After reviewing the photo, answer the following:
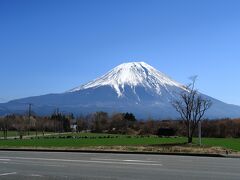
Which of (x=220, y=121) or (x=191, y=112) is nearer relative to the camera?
(x=191, y=112)

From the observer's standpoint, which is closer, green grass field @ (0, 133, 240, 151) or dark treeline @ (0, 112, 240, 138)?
green grass field @ (0, 133, 240, 151)

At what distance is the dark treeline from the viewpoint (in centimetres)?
6394

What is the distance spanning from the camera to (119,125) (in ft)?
287

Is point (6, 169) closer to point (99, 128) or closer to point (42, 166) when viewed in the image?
point (42, 166)

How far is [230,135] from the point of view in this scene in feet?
203

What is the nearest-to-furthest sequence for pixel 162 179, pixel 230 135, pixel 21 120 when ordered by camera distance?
pixel 162 179 → pixel 230 135 → pixel 21 120

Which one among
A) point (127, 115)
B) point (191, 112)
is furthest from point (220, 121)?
point (127, 115)

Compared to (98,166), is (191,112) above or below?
above

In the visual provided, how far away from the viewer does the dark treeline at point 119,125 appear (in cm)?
6394

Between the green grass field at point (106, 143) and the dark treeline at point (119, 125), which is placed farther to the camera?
the dark treeline at point (119, 125)

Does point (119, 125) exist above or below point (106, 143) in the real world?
above

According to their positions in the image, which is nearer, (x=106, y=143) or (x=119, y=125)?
(x=106, y=143)

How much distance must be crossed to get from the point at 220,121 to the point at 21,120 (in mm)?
52152

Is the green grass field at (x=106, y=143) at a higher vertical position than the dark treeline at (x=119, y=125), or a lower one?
lower
